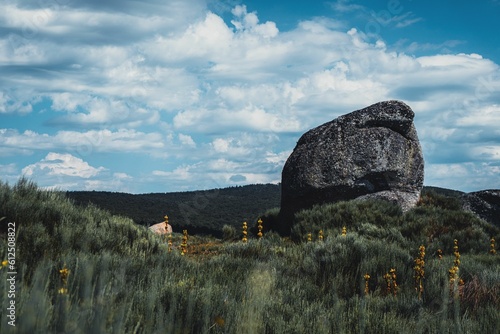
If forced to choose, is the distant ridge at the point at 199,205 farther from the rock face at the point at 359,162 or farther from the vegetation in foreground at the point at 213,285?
the vegetation in foreground at the point at 213,285

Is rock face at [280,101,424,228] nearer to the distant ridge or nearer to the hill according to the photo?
the distant ridge

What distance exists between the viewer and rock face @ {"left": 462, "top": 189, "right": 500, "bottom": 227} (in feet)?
65.8

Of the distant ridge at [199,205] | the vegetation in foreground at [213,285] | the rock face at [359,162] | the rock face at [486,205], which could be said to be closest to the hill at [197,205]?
the distant ridge at [199,205]

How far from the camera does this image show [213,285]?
5680mm

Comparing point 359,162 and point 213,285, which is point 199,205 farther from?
point 213,285

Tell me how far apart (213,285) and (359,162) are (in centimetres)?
1402

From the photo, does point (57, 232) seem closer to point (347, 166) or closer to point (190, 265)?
point (190, 265)

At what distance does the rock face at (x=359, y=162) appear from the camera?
18562 millimetres

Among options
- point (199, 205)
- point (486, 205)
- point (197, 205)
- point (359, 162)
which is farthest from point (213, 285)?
point (197, 205)

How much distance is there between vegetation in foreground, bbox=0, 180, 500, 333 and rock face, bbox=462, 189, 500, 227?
1019 centimetres

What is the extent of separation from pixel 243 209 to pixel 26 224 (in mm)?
53483

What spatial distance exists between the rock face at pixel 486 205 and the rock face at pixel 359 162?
9.01 feet

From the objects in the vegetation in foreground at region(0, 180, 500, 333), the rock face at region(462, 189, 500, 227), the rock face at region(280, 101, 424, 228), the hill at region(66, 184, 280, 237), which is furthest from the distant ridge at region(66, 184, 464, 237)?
the vegetation in foreground at region(0, 180, 500, 333)

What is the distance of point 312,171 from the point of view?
61.7 ft
